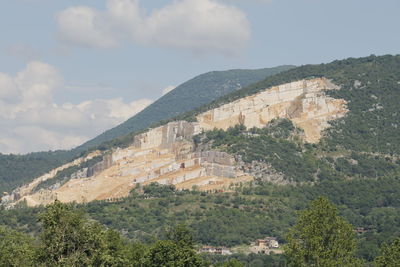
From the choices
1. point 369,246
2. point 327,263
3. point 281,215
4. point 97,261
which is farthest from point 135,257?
point 281,215

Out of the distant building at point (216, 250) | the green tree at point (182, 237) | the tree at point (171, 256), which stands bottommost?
the distant building at point (216, 250)

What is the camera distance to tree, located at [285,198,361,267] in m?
75.8

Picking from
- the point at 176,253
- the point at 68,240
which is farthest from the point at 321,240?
the point at 68,240

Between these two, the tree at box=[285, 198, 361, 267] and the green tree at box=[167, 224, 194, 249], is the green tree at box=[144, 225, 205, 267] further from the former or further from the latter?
the tree at box=[285, 198, 361, 267]

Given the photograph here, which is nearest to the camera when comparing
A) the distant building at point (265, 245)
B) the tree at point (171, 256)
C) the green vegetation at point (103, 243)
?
the green vegetation at point (103, 243)

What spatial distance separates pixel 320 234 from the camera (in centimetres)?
7738

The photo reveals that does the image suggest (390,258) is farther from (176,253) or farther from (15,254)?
(15,254)

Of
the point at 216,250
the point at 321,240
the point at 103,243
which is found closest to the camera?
the point at 103,243

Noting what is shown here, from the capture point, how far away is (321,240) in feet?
253

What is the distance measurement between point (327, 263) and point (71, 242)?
2206cm

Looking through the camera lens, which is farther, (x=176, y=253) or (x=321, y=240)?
(x=176, y=253)

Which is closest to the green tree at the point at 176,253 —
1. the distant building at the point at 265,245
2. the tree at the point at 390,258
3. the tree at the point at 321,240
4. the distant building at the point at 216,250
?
the tree at the point at 321,240

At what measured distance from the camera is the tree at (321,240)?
75750 mm

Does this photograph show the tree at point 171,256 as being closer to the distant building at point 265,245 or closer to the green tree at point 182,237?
the green tree at point 182,237
